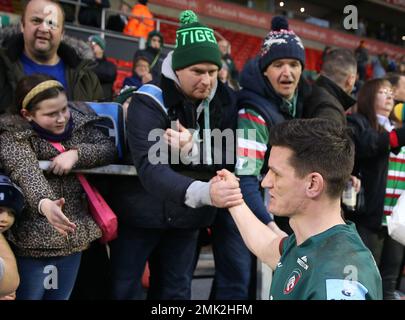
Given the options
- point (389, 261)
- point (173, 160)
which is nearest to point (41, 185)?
point (173, 160)

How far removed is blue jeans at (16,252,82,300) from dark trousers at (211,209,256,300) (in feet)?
2.39

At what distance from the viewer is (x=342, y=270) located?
1.17 metres

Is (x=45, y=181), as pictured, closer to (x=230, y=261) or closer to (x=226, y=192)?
(x=226, y=192)

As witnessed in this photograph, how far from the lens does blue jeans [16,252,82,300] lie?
1906mm

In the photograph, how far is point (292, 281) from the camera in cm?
130

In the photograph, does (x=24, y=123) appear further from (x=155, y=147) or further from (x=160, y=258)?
(x=160, y=258)

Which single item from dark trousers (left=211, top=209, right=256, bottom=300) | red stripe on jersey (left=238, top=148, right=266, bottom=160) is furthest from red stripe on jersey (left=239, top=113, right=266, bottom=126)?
dark trousers (left=211, top=209, right=256, bottom=300)

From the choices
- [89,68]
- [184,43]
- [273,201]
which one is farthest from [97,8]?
[273,201]

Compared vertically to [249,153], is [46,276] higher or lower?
lower

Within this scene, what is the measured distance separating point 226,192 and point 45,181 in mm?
783

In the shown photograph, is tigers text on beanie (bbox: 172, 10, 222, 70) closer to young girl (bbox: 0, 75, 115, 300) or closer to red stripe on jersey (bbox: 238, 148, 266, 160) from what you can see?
red stripe on jersey (bbox: 238, 148, 266, 160)

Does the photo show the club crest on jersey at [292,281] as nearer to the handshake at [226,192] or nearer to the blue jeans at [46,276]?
the handshake at [226,192]

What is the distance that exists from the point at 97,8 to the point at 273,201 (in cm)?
670

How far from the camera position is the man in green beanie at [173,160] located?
6.40 feet
